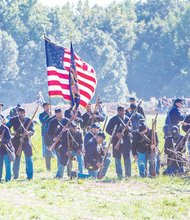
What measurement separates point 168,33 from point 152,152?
78.7 metres

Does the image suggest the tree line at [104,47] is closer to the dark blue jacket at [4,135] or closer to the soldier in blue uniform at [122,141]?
the soldier in blue uniform at [122,141]

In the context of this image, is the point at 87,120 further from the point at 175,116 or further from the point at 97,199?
the point at 97,199

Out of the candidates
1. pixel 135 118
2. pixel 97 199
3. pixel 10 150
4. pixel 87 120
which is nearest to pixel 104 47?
pixel 87 120

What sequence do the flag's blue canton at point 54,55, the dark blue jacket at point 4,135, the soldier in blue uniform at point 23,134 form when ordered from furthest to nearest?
the flag's blue canton at point 54,55, the soldier in blue uniform at point 23,134, the dark blue jacket at point 4,135

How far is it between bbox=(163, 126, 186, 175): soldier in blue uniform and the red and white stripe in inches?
90.3

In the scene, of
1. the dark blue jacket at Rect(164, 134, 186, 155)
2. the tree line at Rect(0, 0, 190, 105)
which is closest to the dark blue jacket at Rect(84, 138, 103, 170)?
the dark blue jacket at Rect(164, 134, 186, 155)

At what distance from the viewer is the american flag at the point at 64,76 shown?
2447cm

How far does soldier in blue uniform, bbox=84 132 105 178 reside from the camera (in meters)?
23.4

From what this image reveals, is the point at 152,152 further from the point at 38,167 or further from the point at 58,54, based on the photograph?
the point at 38,167

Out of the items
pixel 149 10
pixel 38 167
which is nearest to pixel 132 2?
pixel 149 10

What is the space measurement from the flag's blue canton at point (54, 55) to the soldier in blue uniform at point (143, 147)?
269 centimetres

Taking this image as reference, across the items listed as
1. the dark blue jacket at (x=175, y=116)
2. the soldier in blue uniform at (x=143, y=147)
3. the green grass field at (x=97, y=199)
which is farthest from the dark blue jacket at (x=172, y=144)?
the green grass field at (x=97, y=199)

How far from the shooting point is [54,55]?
82.6ft

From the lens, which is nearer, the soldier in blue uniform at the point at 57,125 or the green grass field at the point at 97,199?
the green grass field at the point at 97,199
